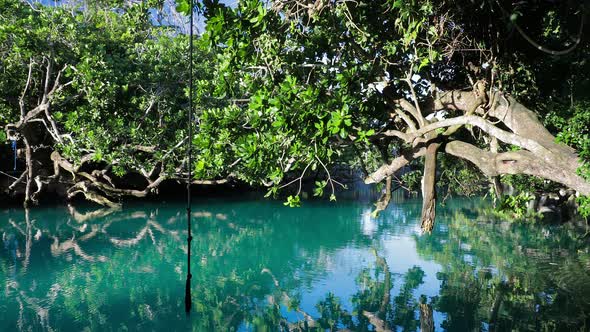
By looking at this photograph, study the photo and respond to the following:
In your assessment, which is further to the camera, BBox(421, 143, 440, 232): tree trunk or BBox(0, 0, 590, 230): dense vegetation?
BBox(421, 143, 440, 232): tree trunk

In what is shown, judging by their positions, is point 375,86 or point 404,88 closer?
point 375,86

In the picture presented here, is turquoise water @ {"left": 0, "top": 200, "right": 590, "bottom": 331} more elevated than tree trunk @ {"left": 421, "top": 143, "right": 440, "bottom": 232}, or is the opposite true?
tree trunk @ {"left": 421, "top": 143, "right": 440, "bottom": 232}

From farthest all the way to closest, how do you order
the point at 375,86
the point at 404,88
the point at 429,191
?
the point at 404,88 → the point at 375,86 → the point at 429,191

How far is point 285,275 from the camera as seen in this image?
7512 mm

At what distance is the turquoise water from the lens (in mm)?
5449

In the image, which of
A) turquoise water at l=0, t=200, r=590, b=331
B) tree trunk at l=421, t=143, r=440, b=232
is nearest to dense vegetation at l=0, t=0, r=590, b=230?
tree trunk at l=421, t=143, r=440, b=232

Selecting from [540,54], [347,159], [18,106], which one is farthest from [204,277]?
[18,106]

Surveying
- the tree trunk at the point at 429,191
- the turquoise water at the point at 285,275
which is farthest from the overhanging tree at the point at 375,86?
the turquoise water at the point at 285,275

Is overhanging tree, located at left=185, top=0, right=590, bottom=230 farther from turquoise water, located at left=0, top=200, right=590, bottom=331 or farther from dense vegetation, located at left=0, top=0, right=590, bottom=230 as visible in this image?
turquoise water, located at left=0, top=200, right=590, bottom=331

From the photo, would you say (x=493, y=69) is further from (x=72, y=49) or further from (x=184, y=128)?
(x=72, y=49)

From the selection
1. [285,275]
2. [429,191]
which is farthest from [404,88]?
[285,275]

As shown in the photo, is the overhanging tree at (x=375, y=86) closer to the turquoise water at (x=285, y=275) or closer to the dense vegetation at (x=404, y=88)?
the dense vegetation at (x=404, y=88)

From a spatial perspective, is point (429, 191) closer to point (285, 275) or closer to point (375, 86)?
point (375, 86)

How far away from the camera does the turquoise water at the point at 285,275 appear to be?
5.45 m
